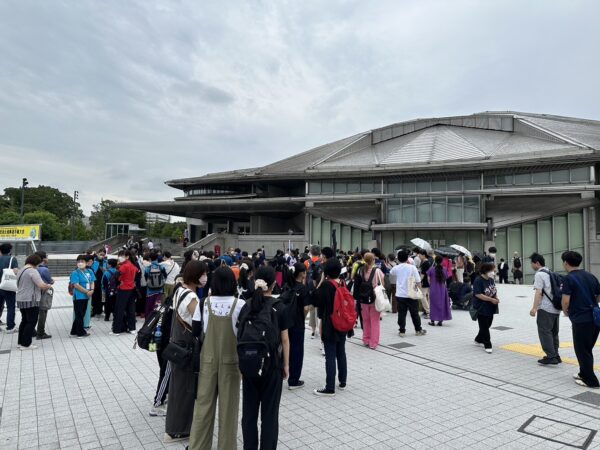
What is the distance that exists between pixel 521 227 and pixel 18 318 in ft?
97.4

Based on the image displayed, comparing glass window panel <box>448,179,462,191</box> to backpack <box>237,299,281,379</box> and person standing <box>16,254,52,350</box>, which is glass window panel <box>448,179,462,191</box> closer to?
person standing <box>16,254,52,350</box>

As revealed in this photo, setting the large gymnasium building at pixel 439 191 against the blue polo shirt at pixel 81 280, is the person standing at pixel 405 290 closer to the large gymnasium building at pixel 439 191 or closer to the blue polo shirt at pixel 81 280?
the blue polo shirt at pixel 81 280

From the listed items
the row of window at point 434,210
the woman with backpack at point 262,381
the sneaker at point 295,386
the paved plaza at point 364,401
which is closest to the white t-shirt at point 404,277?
the paved plaza at point 364,401

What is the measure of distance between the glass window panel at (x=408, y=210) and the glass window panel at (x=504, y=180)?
21.4ft

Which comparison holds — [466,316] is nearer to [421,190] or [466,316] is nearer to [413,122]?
[421,190]

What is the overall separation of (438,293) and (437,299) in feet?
0.55

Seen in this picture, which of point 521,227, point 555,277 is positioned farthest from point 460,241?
point 555,277

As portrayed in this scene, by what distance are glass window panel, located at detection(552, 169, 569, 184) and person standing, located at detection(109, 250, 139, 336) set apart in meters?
29.1

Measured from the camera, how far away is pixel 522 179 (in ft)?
92.3

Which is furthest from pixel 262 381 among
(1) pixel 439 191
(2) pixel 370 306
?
(1) pixel 439 191

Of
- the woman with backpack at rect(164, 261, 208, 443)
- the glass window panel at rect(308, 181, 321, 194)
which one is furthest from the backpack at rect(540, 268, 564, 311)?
the glass window panel at rect(308, 181, 321, 194)

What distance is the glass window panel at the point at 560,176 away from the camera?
26344 mm

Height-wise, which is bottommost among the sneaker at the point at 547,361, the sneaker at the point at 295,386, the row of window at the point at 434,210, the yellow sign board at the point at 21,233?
the sneaker at the point at 295,386

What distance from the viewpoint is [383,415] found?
4.57m
